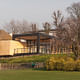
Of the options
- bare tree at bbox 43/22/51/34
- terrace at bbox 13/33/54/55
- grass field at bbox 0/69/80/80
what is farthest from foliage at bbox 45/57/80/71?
bare tree at bbox 43/22/51/34

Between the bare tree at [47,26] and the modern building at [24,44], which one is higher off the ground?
the bare tree at [47,26]

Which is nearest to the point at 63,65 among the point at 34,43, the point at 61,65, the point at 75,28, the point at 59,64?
the point at 61,65

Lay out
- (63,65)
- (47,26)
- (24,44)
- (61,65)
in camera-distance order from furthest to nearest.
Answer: (47,26), (24,44), (61,65), (63,65)

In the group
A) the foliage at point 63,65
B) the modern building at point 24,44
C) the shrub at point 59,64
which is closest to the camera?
the foliage at point 63,65

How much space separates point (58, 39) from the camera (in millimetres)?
39750

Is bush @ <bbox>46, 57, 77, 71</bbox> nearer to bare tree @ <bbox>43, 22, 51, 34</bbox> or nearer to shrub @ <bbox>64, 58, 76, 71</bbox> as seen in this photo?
shrub @ <bbox>64, 58, 76, 71</bbox>

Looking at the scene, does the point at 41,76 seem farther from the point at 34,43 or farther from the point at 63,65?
the point at 34,43

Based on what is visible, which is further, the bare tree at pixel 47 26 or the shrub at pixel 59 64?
the bare tree at pixel 47 26

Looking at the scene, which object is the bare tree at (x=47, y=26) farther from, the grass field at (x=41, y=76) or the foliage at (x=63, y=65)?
the grass field at (x=41, y=76)

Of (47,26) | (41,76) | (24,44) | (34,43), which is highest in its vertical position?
(47,26)

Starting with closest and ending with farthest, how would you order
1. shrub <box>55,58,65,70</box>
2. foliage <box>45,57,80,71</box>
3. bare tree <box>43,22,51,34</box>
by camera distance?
1. foliage <box>45,57,80,71</box>
2. shrub <box>55,58,65,70</box>
3. bare tree <box>43,22,51,34</box>

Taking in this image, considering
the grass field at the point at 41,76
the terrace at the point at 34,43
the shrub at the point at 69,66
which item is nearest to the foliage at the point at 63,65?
the shrub at the point at 69,66

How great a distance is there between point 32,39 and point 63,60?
2160 centimetres

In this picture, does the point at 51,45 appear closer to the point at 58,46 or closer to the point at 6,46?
the point at 58,46
